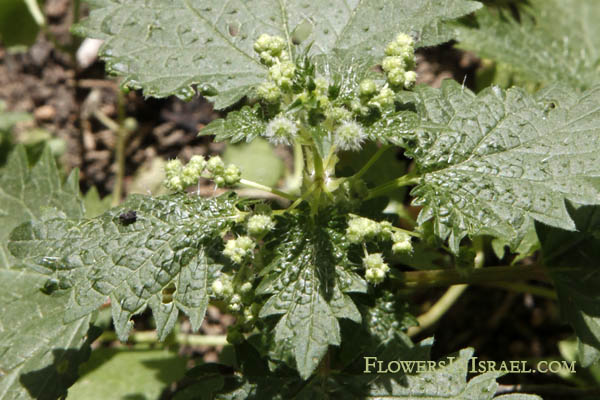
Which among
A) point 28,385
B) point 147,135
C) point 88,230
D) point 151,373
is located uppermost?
point 88,230

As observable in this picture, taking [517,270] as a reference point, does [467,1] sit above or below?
above

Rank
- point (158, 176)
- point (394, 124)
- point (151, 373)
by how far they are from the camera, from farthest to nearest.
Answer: point (158, 176) → point (151, 373) → point (394, 124)

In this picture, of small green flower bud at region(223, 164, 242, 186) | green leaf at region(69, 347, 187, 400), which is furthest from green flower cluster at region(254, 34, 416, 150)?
green leaf at region(69, 347, 187, 400)

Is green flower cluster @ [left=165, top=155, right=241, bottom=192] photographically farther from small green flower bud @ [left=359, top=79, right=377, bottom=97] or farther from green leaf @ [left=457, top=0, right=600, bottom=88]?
green leaf @ [left=457, top=0, right=600, bottom=88]

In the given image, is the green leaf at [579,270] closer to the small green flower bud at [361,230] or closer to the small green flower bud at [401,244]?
the small green flower bud at [401,244]

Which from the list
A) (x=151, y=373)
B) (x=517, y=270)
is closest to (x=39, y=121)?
(x=151, y=373)

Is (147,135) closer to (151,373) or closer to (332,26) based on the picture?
(151,373)

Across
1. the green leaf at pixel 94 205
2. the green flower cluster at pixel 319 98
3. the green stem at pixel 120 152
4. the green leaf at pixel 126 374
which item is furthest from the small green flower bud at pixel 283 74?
the green stem at pixel 120 152
